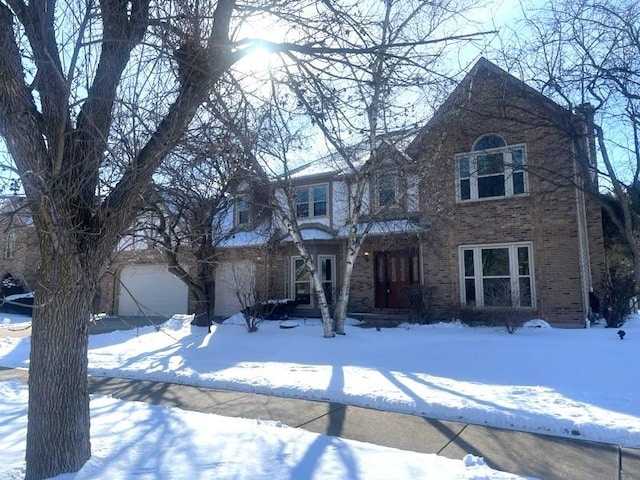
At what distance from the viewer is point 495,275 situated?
15891mm

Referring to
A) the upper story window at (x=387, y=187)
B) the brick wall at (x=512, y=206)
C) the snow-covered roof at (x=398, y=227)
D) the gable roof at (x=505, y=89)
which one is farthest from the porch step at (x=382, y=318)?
the gable roof at (x=505, y=89)

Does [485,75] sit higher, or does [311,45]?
[485,75]

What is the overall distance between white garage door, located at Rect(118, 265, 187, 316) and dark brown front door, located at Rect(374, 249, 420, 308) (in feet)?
31.1

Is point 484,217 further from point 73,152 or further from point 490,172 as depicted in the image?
point 73,152

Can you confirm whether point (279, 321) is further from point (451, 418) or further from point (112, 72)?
point (112, 72)

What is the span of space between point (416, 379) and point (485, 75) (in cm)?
997

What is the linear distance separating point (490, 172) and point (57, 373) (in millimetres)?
14714

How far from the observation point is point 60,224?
3.67 meters

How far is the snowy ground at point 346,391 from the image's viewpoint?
177 inches

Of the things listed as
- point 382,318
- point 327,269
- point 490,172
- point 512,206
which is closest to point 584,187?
point 512,206

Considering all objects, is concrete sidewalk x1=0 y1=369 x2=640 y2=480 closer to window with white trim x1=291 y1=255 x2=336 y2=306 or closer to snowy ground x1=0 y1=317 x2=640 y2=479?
snowy ground x1=0 y1=317 x2=640 y2=479

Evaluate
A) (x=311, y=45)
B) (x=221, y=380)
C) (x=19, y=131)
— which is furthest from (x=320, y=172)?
(x=19, y=131)

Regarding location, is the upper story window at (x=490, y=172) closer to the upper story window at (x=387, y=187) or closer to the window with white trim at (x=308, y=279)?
the upper story window at (x=387, y=187)

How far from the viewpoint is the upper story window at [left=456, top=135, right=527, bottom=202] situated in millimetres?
15883
